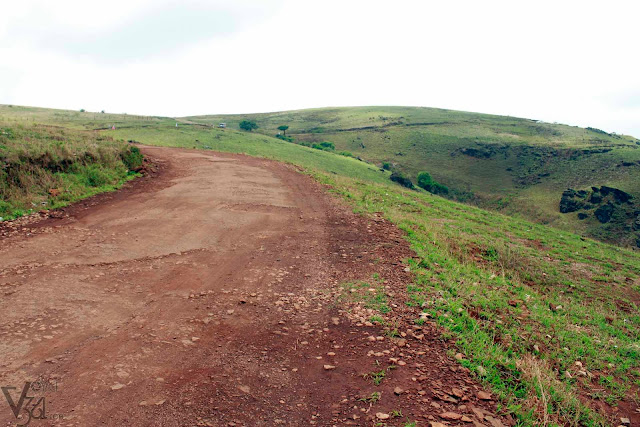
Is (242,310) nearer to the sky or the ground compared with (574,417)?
nearer to the sky

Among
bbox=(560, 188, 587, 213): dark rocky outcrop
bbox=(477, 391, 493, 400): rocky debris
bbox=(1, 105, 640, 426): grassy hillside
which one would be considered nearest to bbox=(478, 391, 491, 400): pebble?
bbox=(477, 391, 493, 400): rocky debris

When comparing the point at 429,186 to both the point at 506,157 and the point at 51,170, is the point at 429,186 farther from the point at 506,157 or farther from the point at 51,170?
the point at 51,170

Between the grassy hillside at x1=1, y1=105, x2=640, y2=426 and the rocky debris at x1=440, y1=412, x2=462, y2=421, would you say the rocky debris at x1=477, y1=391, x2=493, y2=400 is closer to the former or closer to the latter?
the grassy hillside at x1=1, y1=105, x2=640, y2=426

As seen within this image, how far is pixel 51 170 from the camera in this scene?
11.7m

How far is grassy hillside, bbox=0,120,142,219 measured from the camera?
9.57m

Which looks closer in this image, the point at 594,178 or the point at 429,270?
the point at 429,270

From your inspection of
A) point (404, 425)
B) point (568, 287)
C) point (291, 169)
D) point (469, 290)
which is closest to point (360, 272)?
point (469, 290)

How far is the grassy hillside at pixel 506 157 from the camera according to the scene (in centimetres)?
4722

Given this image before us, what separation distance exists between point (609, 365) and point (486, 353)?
3003 mm

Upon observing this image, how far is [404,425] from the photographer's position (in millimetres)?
3354

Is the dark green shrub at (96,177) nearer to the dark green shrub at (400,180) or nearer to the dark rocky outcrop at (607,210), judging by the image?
the dark green shrub at (400,180)

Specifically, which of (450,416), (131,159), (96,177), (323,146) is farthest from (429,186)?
(450,416)

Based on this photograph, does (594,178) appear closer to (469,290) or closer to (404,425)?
(469,290)

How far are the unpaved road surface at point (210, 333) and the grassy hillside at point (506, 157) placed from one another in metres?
43.2
